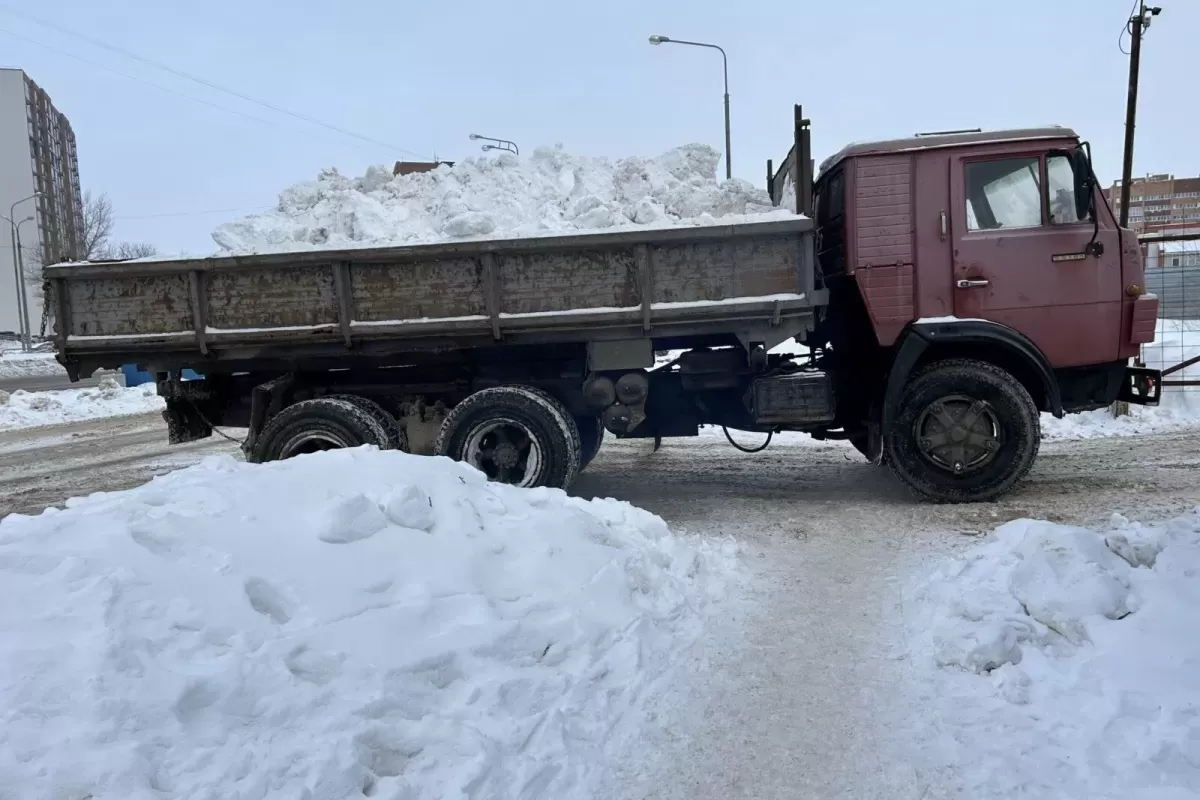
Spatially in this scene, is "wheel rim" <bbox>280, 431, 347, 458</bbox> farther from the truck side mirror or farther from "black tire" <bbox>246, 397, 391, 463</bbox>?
the truck side mirror

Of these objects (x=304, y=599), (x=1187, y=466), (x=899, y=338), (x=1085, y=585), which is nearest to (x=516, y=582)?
(x=304, y=599)

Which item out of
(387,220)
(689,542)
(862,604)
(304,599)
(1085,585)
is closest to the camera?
(304,599)

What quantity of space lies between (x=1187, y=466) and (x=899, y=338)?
3331 mm

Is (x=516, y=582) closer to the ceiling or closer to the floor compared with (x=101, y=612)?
closer to the floor

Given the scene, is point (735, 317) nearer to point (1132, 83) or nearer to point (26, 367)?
point (1132, 83)

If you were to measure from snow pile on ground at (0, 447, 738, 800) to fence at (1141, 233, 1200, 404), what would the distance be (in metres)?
9.90

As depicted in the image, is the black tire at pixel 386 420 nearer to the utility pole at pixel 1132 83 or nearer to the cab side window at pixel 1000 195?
the cab side window at pixel 1000 195

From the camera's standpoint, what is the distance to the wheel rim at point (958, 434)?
6.05 meters

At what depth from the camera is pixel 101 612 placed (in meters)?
2.58

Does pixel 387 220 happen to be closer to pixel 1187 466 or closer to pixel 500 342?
pixel 500 342

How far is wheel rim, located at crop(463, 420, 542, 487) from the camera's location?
6262mm

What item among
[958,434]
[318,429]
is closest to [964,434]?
[958,434]

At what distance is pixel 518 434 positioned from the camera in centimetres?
639

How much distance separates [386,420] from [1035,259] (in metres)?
5.47
